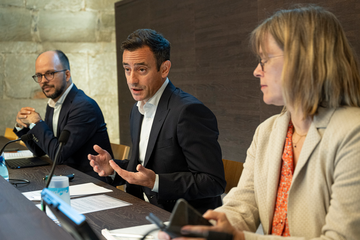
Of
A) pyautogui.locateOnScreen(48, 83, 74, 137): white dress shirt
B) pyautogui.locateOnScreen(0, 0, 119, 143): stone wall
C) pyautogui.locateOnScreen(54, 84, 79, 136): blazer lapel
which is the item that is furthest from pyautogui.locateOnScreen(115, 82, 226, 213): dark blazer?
pyautogui.locateOnScreen(0, 0, 119, 143): stone wall

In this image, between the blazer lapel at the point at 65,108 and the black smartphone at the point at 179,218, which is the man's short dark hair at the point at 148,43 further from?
the black smartphone at the point at 179,218

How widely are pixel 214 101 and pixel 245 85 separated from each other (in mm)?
508

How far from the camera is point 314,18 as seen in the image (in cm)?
111

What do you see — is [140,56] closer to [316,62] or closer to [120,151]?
[120,151]

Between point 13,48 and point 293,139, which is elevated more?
point 13,48

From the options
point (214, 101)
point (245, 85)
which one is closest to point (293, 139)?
point (245, 85)

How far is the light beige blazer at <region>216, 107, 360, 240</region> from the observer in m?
1.02

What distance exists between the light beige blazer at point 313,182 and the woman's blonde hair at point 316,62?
0.06 m

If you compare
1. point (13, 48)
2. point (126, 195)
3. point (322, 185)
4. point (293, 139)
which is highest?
point (13, 48)

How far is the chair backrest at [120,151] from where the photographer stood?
9.23 ft

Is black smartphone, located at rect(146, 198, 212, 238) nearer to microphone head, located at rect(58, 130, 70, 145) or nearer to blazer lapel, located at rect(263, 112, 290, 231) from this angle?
blazer lapel, located at rect(263, 112, 290, 231)

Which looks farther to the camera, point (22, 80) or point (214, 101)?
point (22, 80)

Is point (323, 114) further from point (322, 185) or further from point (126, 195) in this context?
point (126, 195)

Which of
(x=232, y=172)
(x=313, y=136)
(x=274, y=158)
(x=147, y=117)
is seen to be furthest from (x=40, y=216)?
(x=232, y=172)
